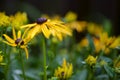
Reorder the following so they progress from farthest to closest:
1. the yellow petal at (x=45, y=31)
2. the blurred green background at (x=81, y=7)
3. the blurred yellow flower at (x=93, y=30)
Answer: the blurred green background at (x=81, y=7) → the blurred yellow flower at (x=93, y=30) → the yellow petal at (x=45, y=31)

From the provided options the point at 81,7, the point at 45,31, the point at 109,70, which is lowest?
the point at 109,70

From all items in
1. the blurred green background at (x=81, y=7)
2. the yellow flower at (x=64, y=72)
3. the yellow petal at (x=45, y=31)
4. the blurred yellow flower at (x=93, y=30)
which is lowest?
the yellow flower at (x=64, y=72)

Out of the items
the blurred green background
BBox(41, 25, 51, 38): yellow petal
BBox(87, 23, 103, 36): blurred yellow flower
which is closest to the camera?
BBox(41, 25, 51, 38): yellow petal

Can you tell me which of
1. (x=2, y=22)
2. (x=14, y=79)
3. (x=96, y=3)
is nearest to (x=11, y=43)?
(x=2, y=22)

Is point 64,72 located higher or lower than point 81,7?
lower

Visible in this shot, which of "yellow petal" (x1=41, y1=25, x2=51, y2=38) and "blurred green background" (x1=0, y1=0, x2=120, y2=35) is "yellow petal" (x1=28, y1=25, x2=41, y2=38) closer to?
"yellow petal" (x1=41, y1=25, x2=51, y2=38)

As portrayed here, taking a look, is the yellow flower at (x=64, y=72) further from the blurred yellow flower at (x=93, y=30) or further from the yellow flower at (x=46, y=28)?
the blurred yellow flower at (x=93, y=30)

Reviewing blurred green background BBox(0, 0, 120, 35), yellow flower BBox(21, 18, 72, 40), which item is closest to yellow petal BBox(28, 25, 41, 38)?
yellow flower BBox(21, 18, 72, 40)

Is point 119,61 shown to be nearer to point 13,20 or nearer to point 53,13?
point 13,20

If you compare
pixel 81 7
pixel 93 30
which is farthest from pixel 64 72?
pixel 81 7

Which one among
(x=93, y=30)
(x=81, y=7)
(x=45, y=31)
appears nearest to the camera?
(x=45, y=31)

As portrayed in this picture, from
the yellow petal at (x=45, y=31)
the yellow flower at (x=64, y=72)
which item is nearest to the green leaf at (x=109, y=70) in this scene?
the yellow flower at (x=64, y=72)

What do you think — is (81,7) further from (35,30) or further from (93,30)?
(35,30)
